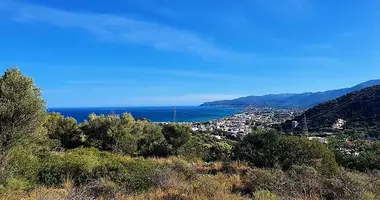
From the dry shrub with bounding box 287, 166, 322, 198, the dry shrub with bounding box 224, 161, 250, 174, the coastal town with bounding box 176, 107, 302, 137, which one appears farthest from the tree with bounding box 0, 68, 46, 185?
the coastal town with bounding box 176, 107, 302, 137

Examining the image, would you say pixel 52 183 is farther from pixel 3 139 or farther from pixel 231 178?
pixel 231 178

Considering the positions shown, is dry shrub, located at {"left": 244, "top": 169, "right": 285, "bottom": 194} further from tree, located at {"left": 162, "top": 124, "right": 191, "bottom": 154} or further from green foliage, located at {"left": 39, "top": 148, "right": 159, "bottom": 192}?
tree, located at {"left": 162, "top": 124, "right": 191, "bottom": 154}

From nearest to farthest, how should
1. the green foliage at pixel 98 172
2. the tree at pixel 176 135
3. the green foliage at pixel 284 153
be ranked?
the green foliage at pixel 98 172
the green foliage at pixel 284 153
the tree at pixel 176 135

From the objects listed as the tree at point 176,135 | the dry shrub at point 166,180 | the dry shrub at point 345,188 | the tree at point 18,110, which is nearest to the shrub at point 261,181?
the dry shrub at point 345,188

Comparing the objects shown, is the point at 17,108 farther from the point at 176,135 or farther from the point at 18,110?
the point at 176,135

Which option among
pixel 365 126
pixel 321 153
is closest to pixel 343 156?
pixel 321 153

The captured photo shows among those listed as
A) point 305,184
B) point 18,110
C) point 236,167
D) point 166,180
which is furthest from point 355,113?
point 18,110

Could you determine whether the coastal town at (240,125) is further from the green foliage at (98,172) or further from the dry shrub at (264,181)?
the green foliage at (98,172)

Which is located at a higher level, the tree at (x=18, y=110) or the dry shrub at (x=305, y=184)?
the tree at (x=18, y=110)
